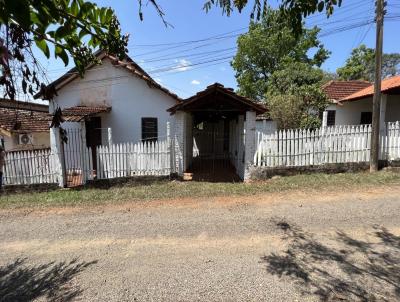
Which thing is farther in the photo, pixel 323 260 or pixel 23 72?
pixel 323 260

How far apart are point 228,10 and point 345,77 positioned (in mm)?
39971

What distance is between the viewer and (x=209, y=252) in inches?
177

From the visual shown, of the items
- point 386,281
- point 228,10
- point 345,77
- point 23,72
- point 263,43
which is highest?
point 263,43

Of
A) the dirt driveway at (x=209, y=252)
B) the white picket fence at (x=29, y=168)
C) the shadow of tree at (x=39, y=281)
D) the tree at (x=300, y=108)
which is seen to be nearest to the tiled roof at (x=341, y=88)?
the tree at (x=300, y=108)

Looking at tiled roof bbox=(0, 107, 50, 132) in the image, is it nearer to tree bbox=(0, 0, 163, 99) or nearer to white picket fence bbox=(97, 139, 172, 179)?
tree bbox=(0, 0, 163, 99)

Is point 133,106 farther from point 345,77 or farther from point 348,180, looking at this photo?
point 345,77

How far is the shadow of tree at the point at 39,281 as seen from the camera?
11.8ft

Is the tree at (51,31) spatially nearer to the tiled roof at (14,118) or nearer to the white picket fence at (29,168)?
the tiled roof at (14,118)

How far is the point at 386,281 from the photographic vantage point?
3529 millimetres

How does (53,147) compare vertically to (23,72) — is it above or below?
below

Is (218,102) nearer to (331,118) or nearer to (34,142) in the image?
(34,142)

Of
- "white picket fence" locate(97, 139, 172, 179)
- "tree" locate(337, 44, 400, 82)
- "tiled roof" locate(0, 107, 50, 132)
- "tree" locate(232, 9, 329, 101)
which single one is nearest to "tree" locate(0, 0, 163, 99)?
"tiled roof" locate(0, 107, 50, 132)

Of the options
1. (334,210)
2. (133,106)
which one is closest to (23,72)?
(334,210)

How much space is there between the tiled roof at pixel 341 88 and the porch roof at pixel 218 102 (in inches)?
472
